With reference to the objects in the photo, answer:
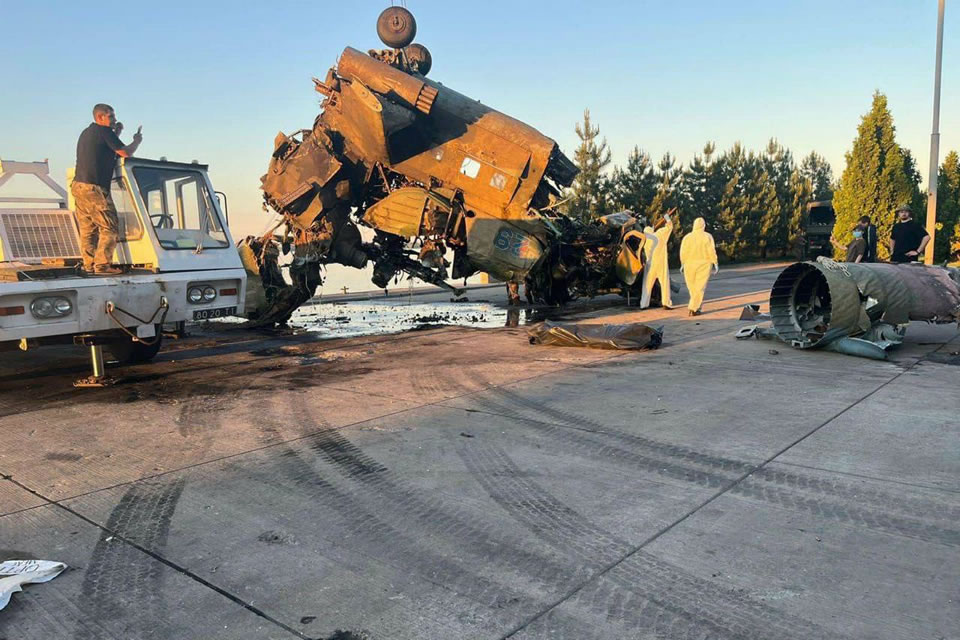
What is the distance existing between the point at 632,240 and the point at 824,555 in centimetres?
1172

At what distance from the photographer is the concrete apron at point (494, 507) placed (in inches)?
102

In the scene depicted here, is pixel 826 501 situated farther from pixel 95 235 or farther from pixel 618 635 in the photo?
pixel 95 235

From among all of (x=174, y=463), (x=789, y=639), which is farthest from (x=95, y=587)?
(x=789, y=639)

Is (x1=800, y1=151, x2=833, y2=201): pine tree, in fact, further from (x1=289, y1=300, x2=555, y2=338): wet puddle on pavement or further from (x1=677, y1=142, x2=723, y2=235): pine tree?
(x1=289, y1=300, x2=555, y2=338): wet puddle on pavement

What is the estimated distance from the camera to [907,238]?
394 inches

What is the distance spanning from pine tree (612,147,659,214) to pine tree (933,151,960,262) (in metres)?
10.6

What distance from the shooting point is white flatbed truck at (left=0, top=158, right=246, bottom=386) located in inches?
242

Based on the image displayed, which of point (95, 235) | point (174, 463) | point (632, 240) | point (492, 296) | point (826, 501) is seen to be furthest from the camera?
point (492, 296)

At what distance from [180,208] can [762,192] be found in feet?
100

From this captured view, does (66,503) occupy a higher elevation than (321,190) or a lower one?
lower

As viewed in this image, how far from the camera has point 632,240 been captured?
1423 centimetres

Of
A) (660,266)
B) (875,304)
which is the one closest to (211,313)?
(875,304)

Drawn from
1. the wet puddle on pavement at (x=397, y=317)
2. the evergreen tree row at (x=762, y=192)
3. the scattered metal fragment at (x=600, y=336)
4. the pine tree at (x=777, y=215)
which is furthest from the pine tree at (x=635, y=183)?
the scattered metal fragment at (x=600, y=336)

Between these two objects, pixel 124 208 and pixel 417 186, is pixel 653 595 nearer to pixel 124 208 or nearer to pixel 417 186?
pixel 124 208
